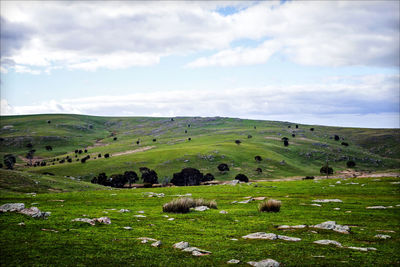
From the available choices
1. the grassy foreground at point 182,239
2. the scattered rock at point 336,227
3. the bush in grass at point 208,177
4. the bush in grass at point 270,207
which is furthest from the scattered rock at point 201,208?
the bush in grass at point 208,177

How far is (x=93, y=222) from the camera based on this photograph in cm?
2212

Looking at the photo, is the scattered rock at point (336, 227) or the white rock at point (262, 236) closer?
the white rock at point (262, 236)

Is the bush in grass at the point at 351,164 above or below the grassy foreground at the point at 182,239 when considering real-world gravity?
below

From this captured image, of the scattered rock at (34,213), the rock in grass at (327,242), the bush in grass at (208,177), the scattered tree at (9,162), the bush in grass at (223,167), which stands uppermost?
the scattered rock at (34,213)

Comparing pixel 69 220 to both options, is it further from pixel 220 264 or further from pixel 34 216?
pixel 220 264

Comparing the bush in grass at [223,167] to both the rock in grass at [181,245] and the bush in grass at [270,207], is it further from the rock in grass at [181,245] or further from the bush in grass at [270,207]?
the rock in grass at [181,245]

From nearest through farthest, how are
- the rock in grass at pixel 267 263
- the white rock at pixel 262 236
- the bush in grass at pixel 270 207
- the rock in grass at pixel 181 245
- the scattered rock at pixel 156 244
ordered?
the rock in grass at pixel 267 263
the rock in grass at pixel 181 245
the scattered rock at pixel 156 244
the white rock at pixel 262 236
the bush in grass at pixel 270 207

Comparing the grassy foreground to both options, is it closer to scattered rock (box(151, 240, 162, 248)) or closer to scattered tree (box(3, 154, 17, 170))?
scattered rock (box(151, 240, 162, 248))

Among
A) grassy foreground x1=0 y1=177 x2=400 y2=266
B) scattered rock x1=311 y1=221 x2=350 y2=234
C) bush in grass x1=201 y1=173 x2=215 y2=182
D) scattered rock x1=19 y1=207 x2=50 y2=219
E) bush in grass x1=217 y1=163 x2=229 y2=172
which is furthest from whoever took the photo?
bush in grass x1=217 y1=163 x2=229 y2=172

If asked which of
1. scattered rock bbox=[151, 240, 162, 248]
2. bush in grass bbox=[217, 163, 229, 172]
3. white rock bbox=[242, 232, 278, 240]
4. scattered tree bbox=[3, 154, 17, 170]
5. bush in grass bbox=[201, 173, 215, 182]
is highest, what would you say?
scattered rock bbox=[151, 240, 162, 248]

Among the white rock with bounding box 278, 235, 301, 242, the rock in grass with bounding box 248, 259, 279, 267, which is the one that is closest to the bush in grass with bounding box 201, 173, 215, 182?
the white rock with bounding box 278, 235, 301, 242

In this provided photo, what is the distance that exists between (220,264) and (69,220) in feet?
45.2

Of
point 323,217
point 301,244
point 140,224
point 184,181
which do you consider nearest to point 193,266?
point 301,244

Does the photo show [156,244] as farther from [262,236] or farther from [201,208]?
[201,208]
